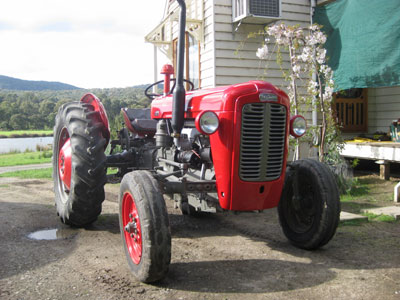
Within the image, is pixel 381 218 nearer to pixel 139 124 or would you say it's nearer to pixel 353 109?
pixel 139 124

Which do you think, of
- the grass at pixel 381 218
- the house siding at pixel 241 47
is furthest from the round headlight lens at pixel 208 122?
the house siding at pixel 241 47

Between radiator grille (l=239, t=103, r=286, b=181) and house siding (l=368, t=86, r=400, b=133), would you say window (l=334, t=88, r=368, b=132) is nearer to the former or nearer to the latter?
house siding (l=368, t=86, r=400, b=133)

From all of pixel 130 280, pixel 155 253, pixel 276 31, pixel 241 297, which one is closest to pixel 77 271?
pixel 130 280

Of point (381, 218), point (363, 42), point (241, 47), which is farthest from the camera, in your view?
point (241, 47)

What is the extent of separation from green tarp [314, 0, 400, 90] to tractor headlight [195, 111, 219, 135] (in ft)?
16.8

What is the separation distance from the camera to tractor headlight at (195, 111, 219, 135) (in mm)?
3299

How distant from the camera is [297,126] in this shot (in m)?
3.88

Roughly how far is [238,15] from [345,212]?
4694 mm

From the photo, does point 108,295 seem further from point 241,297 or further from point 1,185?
point 1,185

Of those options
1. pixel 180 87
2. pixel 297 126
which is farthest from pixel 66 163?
pixel 297 126

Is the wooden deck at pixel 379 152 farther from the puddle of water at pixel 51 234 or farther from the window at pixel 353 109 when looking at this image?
the puddle of water at pixel 51 234

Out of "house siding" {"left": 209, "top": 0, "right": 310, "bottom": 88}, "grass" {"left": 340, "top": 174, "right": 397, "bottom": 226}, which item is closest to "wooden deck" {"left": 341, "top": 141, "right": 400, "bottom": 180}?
"grass" {"left": 340, "top": 174, "right": 397, "bottom": 226}

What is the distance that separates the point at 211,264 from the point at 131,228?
771mm

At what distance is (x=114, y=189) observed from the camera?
Answer: 7.91m
